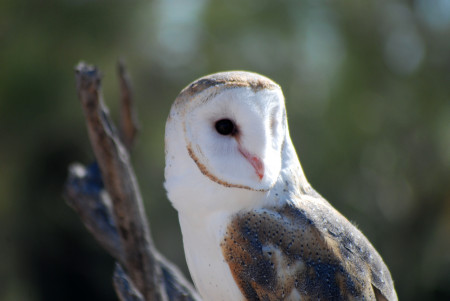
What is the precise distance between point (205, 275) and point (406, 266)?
5015 millimetres

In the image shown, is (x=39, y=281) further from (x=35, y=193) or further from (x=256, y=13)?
(x=256, y=13)

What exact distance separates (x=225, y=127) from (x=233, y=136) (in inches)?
1.1

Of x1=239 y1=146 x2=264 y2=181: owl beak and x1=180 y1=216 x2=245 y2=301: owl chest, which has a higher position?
x1=239 y1=146 x2=264 y2=181: owl beak

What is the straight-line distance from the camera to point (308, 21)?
21.9 ft

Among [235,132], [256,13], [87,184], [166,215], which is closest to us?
[235,132]

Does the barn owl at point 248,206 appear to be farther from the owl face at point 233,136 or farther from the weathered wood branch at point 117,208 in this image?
the weathered wood branch at point 117,208

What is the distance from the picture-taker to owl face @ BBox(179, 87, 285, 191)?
1417 mm

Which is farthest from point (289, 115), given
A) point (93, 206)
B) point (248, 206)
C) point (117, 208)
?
point (248, 206)

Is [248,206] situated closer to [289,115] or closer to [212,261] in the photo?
[212,261]

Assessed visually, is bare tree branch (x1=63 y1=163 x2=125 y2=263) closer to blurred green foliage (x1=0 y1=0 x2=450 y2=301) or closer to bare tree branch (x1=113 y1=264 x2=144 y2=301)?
bare tree branch (x1=113 y1=264 x2=144 y2=301)

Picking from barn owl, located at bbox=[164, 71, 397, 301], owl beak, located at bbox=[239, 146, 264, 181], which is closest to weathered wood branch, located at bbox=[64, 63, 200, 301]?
barn owl, located at bbox=[164, 71, 397, 301]

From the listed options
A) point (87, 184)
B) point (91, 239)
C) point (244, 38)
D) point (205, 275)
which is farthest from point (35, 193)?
point (205, 275)

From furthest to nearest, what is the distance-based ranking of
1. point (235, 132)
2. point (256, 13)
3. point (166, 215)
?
point (256, 13)
point (166, 215)
point (235, 132)

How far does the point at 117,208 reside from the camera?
2203 mm
